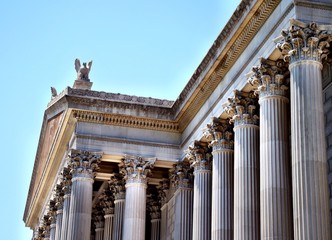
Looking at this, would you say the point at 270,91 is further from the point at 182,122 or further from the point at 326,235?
the point at 182,122

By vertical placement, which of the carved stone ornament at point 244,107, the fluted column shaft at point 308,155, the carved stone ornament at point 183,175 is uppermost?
the carved stone ornament at point 244,107

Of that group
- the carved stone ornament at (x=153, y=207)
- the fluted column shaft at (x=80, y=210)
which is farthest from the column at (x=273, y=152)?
the carved stone ornament at (x=153, y=207)

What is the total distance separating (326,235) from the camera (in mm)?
25703

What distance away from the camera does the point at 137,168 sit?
43.1m

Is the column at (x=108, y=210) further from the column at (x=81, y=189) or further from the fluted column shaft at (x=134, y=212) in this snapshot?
the column at (x=81, y=189)

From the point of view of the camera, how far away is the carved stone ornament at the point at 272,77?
102 ft

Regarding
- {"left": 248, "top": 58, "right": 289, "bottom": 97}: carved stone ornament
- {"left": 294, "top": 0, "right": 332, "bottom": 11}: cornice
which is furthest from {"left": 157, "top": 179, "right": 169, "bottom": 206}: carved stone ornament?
{"left": 294, "top": 0, "right": 332, "bottom": 11}: cornice

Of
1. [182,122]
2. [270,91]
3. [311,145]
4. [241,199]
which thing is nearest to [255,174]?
[241,199]

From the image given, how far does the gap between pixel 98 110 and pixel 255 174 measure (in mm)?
12812

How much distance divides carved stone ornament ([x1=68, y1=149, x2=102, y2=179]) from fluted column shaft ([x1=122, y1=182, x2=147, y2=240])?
2.31 meters

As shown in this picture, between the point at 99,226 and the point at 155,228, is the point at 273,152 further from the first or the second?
the point at 99,226

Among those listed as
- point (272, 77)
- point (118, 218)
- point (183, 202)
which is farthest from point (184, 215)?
point (272, 77)

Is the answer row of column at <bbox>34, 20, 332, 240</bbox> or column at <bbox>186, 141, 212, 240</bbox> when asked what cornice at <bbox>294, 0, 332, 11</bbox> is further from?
column at <bbox>186, 141, 212, 240</bbox>

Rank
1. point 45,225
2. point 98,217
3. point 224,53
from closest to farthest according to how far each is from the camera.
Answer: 1. point 224,53
2. point 98,217
3. point 45,225
